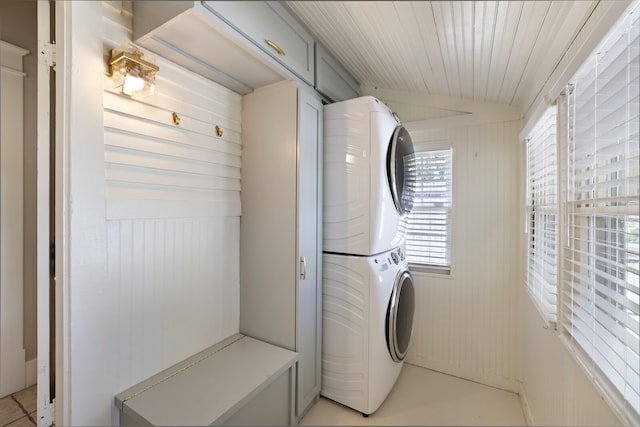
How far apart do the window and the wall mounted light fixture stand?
156 cm

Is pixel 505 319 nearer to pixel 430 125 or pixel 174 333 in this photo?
pixel 430 125

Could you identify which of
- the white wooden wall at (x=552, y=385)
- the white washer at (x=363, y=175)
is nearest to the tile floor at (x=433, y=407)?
the white wooden wall at (x=552, y=385)

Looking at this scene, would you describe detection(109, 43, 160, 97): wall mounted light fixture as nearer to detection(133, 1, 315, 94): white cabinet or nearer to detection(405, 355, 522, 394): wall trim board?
detection(133, 1, 315, 94): white cabinet

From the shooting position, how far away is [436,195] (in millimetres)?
1843

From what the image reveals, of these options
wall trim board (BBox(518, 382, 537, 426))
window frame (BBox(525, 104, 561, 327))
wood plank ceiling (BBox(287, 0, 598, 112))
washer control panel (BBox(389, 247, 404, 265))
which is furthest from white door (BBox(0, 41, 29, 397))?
wall trim board (BBox(518, 382, 537, 426))

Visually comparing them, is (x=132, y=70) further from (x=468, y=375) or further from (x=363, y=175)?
(x=468, y=375)

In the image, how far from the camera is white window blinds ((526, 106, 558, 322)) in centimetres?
113

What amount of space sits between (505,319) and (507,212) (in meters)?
0.74

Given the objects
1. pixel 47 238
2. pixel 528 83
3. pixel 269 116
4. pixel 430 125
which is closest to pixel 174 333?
pixel 47 238

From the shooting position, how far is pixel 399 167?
1.29m

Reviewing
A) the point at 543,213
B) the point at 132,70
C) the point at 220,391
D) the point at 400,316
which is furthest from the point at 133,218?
the point at 543,213

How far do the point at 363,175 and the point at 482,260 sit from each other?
1.19m

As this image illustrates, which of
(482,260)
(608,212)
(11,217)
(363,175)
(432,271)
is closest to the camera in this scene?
(608,212)

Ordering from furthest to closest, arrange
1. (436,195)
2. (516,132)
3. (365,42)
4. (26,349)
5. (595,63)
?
(436,195) < (516,132) < (26,349) < (595,63) < (365,42)
